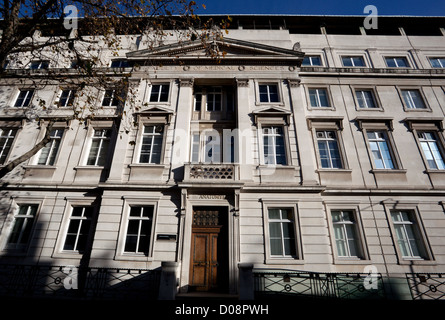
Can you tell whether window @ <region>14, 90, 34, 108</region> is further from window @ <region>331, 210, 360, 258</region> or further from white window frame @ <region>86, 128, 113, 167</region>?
window @ <region>331, 210, 360, 258</region>

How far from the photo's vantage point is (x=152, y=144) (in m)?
13.4

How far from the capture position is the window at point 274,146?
12898 mm

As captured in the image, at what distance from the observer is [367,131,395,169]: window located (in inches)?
519

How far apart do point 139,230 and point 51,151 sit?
7.52 m

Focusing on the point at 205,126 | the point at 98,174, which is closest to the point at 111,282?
the point at 98,174

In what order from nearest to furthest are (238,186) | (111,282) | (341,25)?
(111,282)
(238,186)
(341,25)

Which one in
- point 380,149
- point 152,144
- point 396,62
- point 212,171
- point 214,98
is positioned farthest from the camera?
point 396,62

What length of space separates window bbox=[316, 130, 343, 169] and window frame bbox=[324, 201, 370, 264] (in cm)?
225

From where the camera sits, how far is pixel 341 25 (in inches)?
768

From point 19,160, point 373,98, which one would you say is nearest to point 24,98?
point 19,160

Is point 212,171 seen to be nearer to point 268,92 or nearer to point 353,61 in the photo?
point 268,92

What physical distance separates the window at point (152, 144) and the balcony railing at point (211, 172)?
2.19 m
